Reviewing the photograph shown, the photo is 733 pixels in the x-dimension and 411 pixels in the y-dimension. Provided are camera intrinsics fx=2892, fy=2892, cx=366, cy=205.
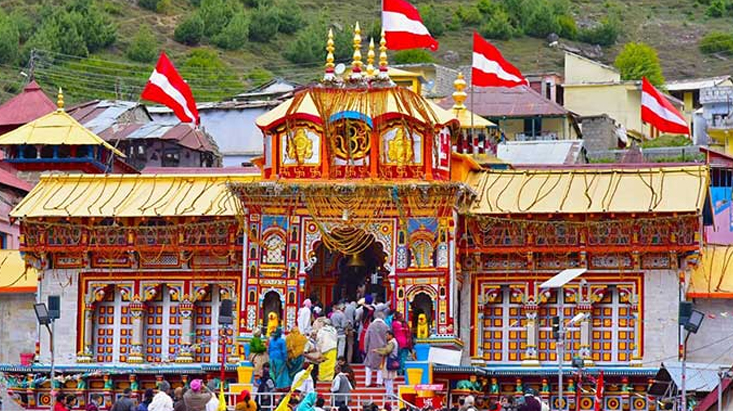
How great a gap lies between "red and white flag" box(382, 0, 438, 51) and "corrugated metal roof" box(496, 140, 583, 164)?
61.4 ft

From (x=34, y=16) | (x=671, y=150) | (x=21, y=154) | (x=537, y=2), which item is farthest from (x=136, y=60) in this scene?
(x=21, y=154)

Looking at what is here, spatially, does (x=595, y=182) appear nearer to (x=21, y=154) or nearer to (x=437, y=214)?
(x=437, y=214)

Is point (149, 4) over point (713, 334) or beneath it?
over

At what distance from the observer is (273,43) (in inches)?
6196

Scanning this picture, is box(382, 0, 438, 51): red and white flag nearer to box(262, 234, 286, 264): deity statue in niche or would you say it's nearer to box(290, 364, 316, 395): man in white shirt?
box(262, 234, 286, 264): deity statue in niche

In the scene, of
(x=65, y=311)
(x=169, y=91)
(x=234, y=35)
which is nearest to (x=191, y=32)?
(x=234, y=35)

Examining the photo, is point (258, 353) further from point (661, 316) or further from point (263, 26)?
point (263, 26)

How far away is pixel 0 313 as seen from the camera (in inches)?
2901

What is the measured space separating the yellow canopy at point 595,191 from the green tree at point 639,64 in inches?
2587

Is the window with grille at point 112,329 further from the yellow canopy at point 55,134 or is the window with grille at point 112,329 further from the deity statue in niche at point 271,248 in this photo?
the yellow canopy at point 55,134

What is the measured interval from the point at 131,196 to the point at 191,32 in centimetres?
8269

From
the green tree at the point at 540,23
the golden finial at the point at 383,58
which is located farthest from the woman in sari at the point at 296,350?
the green tree at the point at 540,23

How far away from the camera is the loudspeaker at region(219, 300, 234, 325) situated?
65.2m

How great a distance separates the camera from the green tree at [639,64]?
13862cm
